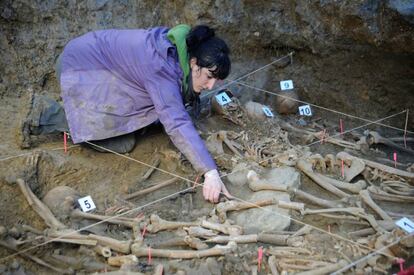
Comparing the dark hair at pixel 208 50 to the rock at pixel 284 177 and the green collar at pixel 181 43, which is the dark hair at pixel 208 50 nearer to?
the green collar at pixel 181 43

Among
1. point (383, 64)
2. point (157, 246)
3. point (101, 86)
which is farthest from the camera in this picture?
point (383, 64)

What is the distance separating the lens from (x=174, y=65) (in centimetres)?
367

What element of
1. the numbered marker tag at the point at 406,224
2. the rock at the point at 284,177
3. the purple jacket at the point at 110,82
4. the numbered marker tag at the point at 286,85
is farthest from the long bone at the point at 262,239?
the numbered marker tag at the point at 286,85

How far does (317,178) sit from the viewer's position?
377 centimetres

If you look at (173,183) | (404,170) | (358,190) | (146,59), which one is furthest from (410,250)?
(146,59)

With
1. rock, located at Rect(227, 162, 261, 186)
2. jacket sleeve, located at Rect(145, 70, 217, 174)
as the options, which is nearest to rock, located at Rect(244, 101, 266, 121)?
rock, located at Rect(227, 162, 261, 186)

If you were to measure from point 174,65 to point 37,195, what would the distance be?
Result: 137cm

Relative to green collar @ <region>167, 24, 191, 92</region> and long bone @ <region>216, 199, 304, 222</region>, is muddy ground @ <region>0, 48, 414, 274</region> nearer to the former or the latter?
long bone @ <region>216, 199, 304, 222</region>

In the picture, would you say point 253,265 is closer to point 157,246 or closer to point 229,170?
point 157,246

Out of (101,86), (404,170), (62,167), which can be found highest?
(101,86)

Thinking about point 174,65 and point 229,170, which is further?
point 229,170

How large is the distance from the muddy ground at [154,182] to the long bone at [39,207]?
8 cm

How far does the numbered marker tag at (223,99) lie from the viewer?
15.5ft

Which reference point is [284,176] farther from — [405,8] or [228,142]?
[405,8]
